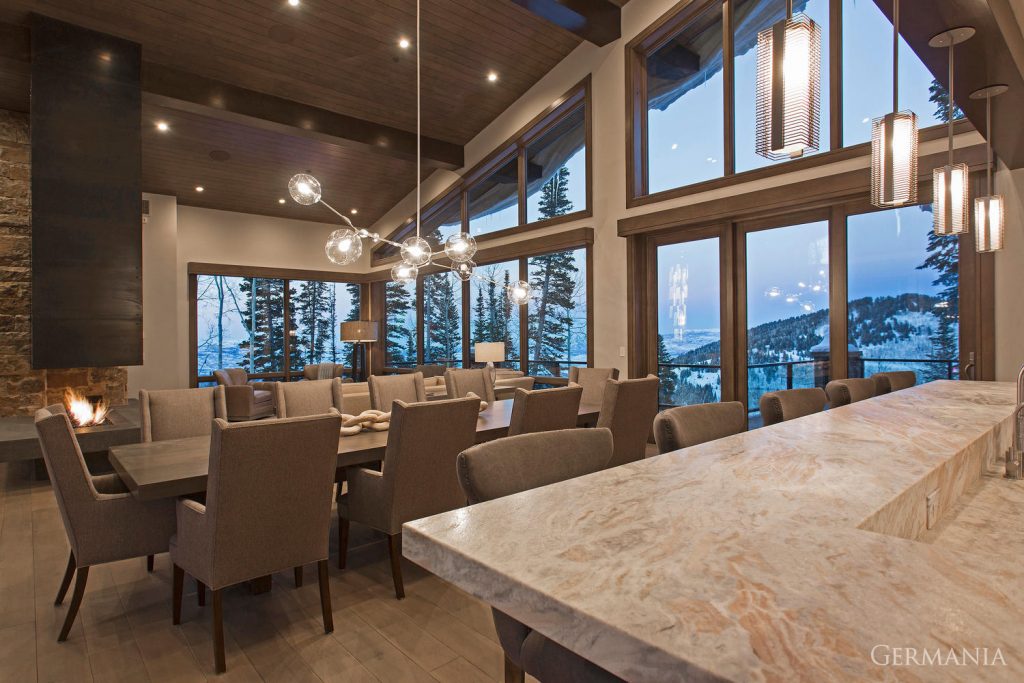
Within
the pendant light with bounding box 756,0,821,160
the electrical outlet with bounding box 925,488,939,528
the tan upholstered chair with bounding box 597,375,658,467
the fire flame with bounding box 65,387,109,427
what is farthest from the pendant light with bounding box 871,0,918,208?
the fire flame with bounding box 65,387,109,427

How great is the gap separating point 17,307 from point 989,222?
785cm

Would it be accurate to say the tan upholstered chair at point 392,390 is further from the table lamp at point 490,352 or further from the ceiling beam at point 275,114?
the ceiling beam at point 275,114

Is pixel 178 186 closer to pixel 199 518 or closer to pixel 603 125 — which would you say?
pixel 603 125

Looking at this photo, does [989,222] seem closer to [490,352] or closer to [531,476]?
[531,476]

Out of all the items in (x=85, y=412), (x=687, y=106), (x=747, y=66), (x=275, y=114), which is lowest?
(x=85, y=412)

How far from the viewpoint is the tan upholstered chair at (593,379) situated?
4.88 metres

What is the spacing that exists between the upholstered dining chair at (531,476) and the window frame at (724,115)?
3.98 metres

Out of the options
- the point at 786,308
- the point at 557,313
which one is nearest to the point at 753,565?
the point at 786,308

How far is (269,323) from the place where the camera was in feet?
32.5

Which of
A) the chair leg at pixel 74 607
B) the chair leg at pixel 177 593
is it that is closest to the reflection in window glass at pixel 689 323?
the chair leg at pixel 177 593

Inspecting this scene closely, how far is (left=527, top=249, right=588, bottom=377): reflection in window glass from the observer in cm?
668

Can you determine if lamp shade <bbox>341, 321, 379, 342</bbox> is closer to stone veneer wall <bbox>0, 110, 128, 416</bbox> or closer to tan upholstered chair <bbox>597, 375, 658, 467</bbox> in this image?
stone veneer wall <bbox>0, 110, 128, 416</bbox>

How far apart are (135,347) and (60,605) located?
3048 mm

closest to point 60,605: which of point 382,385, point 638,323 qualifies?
point 382,385
